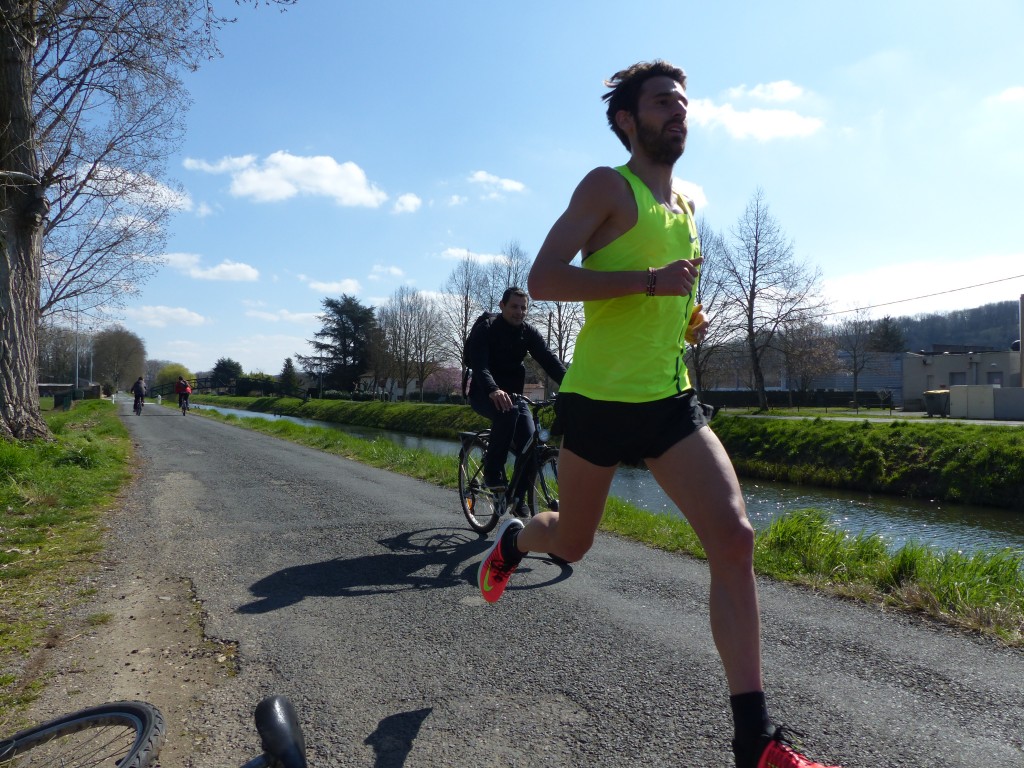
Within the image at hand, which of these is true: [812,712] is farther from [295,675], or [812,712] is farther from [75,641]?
[75,641]

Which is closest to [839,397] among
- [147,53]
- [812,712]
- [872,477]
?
[872,477]

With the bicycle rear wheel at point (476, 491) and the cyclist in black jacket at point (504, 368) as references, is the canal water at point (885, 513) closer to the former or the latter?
the bicycle rear wheel at point (476, 491)

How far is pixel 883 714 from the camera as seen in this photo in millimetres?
2590

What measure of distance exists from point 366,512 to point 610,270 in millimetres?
5347

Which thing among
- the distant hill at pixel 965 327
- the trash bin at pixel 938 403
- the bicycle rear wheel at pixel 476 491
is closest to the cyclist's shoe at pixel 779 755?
the bicycle rear wheel at pixel 476 491

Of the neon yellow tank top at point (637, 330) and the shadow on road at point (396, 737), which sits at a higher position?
the neon yellow tank top at point (637, 330)

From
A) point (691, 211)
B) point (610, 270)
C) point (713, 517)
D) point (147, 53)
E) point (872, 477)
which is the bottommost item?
point (872, 477)

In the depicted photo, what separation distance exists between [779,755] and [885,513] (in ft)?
51.0

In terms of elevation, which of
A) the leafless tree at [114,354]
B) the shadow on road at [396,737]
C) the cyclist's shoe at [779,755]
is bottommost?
the shadow on road at [396,737]

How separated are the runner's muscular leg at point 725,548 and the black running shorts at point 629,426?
76mm

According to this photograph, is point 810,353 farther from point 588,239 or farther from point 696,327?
point 588,239

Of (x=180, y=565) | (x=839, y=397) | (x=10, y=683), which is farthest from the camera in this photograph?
(x=839, y=397)

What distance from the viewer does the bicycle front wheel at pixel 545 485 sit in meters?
5.59

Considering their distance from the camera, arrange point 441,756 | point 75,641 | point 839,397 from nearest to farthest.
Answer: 1. point 441,756
2. point 75,641
3. point 839,397
